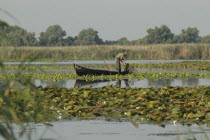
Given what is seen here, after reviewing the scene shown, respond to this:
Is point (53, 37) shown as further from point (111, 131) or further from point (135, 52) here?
point (111, 131)

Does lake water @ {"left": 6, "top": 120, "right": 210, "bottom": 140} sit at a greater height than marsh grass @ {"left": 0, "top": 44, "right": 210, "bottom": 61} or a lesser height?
greater

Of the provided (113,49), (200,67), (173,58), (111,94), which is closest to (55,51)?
(113,49)

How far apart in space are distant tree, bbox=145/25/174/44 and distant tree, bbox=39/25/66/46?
75.4 ft

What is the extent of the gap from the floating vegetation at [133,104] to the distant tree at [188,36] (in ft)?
375

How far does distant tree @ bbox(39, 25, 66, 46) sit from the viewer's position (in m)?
130

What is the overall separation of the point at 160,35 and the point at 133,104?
116605 mm

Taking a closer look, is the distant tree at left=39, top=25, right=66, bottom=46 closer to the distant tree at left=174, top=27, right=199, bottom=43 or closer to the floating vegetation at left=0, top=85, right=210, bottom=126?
the distant tree at left=174, top=27, right=199, bottom=43

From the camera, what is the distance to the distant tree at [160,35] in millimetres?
129025

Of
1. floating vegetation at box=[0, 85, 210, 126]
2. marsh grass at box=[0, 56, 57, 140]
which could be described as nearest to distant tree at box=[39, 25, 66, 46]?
floating vegetation at box=[0, 85, 210, 126]

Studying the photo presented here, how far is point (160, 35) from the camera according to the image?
425ft

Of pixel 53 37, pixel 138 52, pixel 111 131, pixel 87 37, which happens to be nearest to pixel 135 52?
pixel 138 52

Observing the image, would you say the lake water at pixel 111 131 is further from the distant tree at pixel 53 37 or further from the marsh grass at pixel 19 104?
the distant tree at pixel 53 37

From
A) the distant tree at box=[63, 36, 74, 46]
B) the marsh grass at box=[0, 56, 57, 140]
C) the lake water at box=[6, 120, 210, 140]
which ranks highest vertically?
the marsh grass at box=[0, 56, 57, 140]

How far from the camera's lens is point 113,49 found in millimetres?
67188
